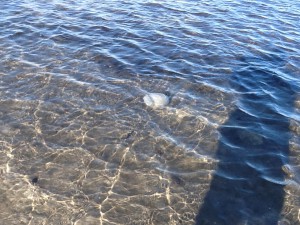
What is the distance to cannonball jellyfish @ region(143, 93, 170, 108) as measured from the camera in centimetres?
1402

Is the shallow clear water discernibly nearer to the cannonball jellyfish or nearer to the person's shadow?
the person's shadow

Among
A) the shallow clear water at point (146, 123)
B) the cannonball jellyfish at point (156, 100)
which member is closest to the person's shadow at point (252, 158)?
the shallow clear water at point (146, 123)

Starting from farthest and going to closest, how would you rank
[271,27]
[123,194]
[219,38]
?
[271,27] < [219,38] < [123,194]

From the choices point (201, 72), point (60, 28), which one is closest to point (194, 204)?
point (201, 72)

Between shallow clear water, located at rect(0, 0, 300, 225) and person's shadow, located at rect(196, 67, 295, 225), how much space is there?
1.6 inches

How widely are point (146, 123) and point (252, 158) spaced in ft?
13.4

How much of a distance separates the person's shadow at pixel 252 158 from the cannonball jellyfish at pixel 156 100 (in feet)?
8.71

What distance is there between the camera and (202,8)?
977 inches

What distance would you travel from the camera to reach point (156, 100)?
14203 millimetres

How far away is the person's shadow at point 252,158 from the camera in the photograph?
9.87m

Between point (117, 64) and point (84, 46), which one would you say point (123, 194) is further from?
point (84, 46)

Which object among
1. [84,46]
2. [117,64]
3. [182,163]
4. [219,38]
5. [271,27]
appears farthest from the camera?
[271,27]

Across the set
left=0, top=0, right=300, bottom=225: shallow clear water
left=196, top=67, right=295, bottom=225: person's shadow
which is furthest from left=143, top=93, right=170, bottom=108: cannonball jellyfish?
left=196, top=67, right=295, bottom=225: person's shadow

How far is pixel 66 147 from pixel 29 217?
9.77 feet
